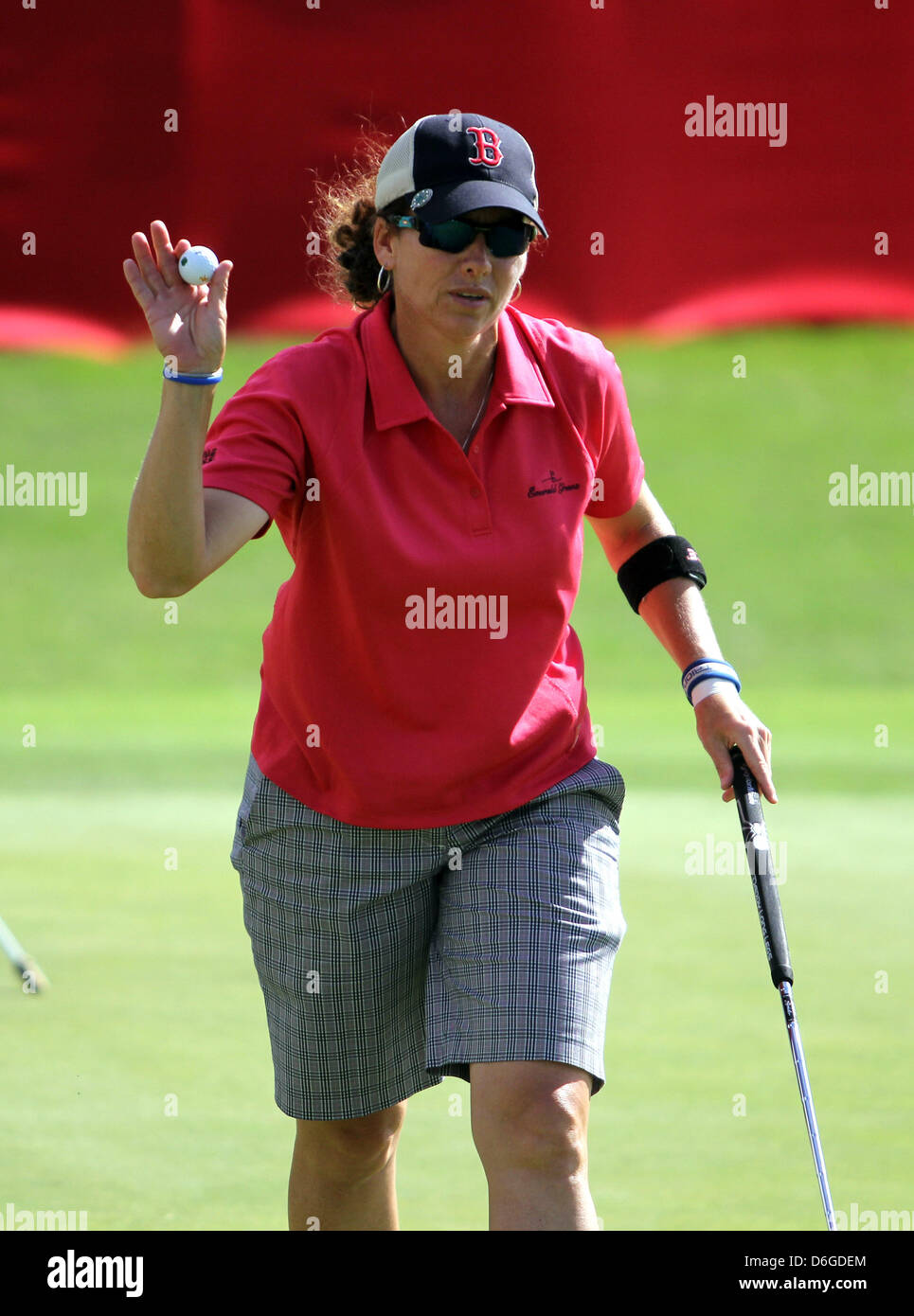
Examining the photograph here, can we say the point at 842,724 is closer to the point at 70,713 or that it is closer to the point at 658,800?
the point at 658,800

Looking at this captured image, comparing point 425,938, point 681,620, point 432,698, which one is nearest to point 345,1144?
point 425,938

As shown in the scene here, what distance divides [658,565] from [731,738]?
0.32 metres

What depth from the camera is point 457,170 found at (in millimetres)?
2695

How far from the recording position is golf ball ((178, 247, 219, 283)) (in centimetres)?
243

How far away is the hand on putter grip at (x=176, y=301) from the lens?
2.42 meters

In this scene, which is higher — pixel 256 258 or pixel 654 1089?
pixel 256 258

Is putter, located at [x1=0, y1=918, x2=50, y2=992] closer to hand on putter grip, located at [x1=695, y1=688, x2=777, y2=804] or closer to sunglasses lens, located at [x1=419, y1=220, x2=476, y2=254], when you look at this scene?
hand on putter grip, located at [x1=695, y1=688, x2=777, y2=804]

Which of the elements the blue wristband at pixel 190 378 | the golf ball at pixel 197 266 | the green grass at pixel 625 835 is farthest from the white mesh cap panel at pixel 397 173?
the green grass at pixel 625 835

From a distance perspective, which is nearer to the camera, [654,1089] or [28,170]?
[654,1089]

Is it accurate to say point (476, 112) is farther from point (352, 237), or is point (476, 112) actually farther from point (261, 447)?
point (261, 447)

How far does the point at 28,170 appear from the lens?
11.5m
